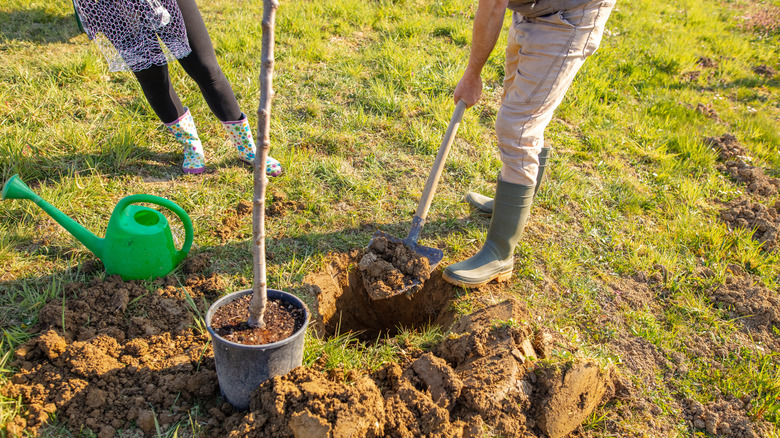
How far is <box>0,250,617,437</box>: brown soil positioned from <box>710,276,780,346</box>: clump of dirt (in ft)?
3.72

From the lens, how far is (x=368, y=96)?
161 inches

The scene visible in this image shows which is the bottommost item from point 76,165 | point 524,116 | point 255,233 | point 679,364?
point 679,364

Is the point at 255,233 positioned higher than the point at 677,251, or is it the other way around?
the point at 255,233

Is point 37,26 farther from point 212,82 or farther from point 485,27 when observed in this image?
point 485,27

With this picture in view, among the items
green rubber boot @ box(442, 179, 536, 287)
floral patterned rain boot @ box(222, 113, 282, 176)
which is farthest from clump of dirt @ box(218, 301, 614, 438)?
floral patterned rain boot @ box(222, 113, 282, 176)

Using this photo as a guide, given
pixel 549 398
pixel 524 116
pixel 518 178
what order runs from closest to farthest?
pixel 549 398 → pixel 524 116 → pixel 518 178

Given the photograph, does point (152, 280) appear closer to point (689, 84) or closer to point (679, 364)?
point (679, 364)

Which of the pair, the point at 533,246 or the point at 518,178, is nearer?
the point at 518,178

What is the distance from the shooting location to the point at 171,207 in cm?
226

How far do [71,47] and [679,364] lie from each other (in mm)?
5131

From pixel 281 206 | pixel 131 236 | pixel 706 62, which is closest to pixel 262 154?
pixel 131 236

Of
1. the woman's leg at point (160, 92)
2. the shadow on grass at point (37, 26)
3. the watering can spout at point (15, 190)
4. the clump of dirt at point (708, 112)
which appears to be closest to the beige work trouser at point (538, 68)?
the woman's leg at point (160, 92)

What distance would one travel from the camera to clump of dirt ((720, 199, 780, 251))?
10.8 ft

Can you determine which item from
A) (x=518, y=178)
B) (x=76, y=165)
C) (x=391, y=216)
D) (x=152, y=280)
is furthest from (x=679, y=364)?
(x=76, y=165)
